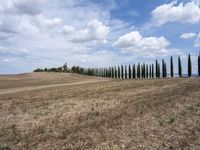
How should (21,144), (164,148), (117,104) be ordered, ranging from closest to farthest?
(164,148)
(21,144)
(117,104)

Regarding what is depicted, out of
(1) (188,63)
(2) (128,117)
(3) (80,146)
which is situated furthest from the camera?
(1) (188,63)

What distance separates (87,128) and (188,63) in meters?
57.5

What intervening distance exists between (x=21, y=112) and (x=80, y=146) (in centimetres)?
677

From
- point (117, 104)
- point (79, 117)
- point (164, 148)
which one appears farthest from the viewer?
point (117, 104)

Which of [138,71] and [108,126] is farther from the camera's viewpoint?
[138,71]

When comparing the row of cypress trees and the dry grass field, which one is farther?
the row of cypress trees

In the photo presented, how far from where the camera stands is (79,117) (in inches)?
480

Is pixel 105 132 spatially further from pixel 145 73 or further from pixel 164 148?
pixel 145 73

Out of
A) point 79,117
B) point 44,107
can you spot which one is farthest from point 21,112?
point 79,117

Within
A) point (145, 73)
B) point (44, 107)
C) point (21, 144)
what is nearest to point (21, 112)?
point (44, 107)

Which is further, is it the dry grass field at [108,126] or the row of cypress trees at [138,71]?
the row of cypress trees at [138,71]

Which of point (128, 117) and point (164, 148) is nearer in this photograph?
point (164, 148)

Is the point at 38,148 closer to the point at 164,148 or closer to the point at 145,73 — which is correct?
the point at 164,148

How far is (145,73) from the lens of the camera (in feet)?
270
